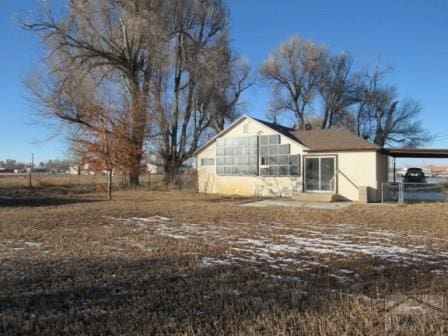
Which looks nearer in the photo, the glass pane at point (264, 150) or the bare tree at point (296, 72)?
the glass pane at point (264, 150)

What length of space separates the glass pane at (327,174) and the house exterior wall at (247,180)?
1.18 metres

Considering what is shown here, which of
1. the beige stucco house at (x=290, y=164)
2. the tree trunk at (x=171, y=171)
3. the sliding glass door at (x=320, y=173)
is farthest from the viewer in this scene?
the tree trunk at (x=171, y=171)

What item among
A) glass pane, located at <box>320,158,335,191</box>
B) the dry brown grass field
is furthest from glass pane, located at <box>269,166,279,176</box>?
the dry brown grass field

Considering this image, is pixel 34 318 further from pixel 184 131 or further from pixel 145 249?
pixel 184 131

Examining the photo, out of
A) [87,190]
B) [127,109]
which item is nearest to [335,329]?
[127,109]

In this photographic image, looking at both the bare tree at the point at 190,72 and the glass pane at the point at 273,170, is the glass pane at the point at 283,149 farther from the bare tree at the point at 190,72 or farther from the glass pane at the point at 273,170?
the bare tree at the point at 190,72

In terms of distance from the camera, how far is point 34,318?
396cm

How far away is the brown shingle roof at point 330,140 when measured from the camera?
2015 centimetres

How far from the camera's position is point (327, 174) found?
20734 millimetres

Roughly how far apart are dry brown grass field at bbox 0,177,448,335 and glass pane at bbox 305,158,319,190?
1013 centimetres

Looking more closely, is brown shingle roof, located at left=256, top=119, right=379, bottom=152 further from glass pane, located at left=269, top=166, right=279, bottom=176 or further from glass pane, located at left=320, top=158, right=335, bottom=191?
glass pane, located at left=269, top=166, right=279, bottom=176

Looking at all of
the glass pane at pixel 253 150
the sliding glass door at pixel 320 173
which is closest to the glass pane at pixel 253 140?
the glass pane at pixel 253 150

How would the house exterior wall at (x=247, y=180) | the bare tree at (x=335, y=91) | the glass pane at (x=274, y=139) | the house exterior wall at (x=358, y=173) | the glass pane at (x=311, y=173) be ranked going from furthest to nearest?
the bare tree at (x=335, y=91) → the glass pane at (x=274, y=139) → the house exterior wall at (x=247, y=180) → the glass pane at (x=311, y=173) → the house exterior wall at (x=358, y=173)

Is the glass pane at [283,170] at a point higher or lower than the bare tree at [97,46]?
lower
